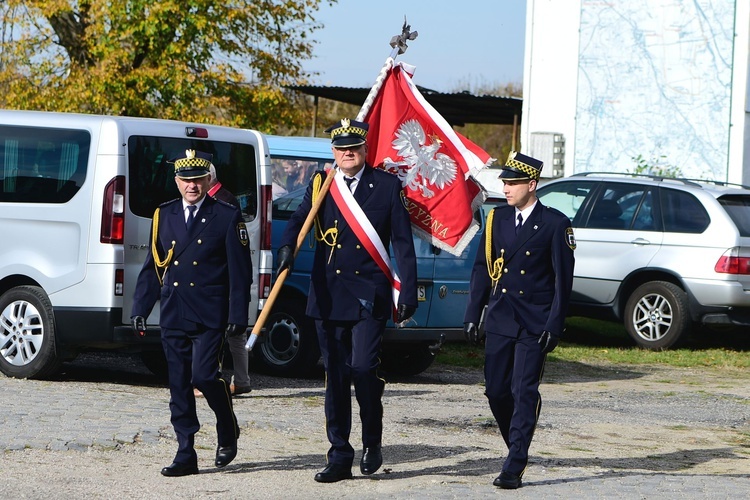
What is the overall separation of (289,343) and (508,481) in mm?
4767

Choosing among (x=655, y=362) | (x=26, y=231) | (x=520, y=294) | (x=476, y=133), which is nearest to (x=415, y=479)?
(x=520, y=294)

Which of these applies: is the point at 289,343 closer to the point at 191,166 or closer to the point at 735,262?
the point at 191,166

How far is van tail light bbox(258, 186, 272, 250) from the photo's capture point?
10727 mm

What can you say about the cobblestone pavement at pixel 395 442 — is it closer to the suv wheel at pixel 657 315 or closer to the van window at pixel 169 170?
the van window at pixel 169 170

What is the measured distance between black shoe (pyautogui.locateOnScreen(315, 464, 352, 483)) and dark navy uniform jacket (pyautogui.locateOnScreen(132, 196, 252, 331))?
2.91ft

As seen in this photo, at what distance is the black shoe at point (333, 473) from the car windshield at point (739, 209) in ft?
27.2

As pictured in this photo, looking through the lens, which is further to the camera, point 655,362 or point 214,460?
point 655,362

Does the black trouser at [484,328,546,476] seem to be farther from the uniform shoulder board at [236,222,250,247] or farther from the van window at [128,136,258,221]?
the van window at [128,136,258,221]

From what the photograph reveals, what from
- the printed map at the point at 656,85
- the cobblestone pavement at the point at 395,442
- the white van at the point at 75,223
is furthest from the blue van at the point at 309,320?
the printed map at the point at 656,85

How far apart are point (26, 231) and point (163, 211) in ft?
10.4

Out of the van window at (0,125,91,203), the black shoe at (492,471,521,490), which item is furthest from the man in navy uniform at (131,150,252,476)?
the van window at (0,125,91,203)

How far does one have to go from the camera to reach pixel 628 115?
22.6 m

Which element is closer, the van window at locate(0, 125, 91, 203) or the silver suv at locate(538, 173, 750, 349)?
the van window at locate(0, 125, 91, 203)

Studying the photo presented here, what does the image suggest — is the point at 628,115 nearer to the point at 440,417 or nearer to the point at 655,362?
the point at 655,362
